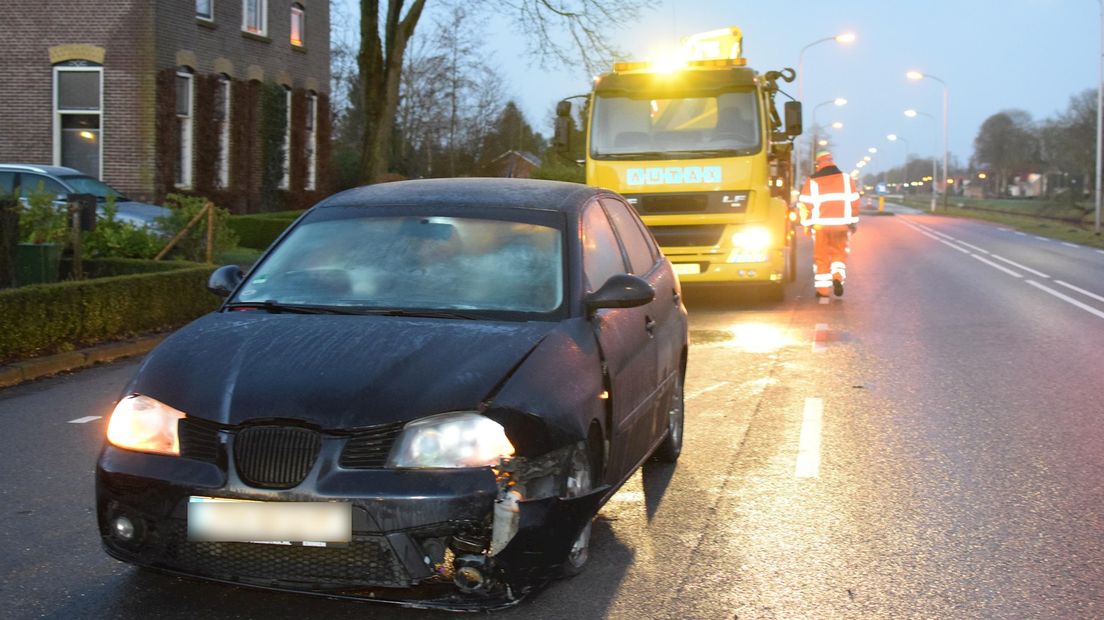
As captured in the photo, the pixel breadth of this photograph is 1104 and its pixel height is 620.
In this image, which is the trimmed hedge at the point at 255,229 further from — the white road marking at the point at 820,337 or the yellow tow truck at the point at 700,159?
the white road marking at the point at 820,337

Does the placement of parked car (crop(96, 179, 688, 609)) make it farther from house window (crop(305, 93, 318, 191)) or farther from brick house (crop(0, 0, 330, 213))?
house window (crop(305, 93, 318, 191))

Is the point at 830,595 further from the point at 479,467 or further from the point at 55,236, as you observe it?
the point at 55,236

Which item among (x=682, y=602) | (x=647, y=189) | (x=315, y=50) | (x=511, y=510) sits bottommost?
(x=682, y=602)

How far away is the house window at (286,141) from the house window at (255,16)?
2000mm

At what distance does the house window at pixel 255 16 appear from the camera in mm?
30500

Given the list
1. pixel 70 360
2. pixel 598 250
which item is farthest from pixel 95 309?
pixel 598 250

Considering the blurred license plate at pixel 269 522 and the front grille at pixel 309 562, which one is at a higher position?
the blurred license plate at pixel 269 522

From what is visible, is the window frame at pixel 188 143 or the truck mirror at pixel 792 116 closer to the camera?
the truck mirror at pixel 792 116

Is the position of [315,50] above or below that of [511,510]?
above

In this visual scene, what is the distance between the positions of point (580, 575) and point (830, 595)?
3.10 feet

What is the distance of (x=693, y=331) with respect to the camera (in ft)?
45.1

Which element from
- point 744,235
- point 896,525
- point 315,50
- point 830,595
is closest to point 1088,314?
point 744,235

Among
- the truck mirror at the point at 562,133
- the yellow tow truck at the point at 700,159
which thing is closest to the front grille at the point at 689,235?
the yellow tow truck at the point at 700,159

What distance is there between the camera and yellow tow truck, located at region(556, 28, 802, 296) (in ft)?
50.7
